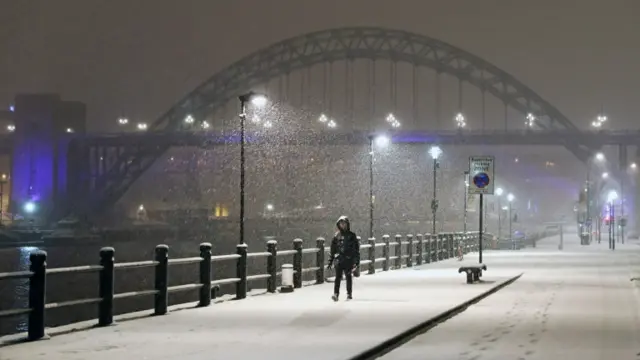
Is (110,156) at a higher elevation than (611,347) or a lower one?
higher

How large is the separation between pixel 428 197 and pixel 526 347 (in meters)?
151

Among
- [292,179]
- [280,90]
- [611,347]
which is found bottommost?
[611,347]

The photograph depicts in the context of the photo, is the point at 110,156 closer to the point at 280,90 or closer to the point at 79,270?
the point at 280,90

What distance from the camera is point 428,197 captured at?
166 meters

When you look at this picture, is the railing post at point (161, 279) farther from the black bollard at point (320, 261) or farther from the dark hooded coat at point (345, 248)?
the black bollard at point (320, 261)

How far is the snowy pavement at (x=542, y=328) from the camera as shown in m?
15.4

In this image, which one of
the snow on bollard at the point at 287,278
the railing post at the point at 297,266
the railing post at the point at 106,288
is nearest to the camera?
the railing post at the point at 106,288

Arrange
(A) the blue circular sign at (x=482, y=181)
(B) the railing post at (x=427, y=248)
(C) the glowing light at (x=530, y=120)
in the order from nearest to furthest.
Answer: (A) the blue circular sign at (x=482, y=181), (B) the railing post at (x=427, y=248), (C) the glowing light at (x=530, y=120)

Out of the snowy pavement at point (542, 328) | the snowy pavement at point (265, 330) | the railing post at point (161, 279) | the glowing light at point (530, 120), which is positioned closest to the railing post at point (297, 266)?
the snowy pavement at point (265, 330)

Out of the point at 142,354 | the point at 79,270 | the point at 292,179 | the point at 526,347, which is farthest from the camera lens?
the point at 292,179

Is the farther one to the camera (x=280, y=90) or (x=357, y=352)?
(x=280, y=90)

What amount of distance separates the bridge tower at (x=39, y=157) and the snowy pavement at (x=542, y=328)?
4387 inches

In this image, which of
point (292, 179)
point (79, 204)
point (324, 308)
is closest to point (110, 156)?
point (79, 204)

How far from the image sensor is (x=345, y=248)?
80.4ft
